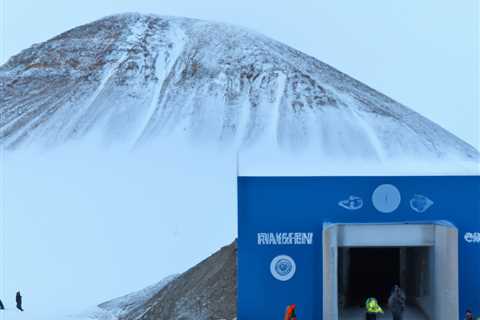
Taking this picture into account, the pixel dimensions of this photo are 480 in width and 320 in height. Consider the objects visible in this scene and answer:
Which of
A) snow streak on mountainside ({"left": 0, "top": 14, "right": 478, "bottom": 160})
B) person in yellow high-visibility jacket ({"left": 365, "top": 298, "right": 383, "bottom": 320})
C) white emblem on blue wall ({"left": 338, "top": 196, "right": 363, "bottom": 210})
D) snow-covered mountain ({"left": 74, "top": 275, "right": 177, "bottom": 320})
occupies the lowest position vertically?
snow-covered mountain ({"left": 74, "top": 275, "right": 177, "bottom": 320})

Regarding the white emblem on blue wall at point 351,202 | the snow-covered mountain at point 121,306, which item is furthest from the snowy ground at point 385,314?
the snow-covered mountain at point 121,306

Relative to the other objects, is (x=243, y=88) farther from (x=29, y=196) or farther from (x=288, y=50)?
(x=29, y=196)

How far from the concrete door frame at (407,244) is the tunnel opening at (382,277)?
2.38 feet

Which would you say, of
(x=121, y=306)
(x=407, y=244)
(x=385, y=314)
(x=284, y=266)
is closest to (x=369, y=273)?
(x=385, y=314)

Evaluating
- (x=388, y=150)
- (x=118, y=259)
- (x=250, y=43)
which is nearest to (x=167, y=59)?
(x=250, y=43)

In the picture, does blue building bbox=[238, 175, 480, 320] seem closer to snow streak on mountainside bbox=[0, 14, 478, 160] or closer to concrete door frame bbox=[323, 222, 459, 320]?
concrete door frame bbox=[323, 222, 459, 320]

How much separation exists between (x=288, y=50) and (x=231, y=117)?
16.5 metres

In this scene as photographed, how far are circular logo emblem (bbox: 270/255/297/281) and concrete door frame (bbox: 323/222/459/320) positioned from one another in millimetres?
1204

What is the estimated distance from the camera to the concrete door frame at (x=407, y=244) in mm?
19188

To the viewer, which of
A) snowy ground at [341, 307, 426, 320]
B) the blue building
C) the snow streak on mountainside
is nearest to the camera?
the blue building

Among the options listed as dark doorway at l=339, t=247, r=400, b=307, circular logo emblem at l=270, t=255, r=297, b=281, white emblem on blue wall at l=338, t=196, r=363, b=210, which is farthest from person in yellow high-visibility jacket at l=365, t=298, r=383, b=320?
dark doorway at l=339, t=247, r=400, b=307

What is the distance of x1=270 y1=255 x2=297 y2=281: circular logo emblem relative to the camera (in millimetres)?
20297

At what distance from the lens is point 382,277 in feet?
76.8

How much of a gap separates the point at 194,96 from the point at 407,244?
155ft
